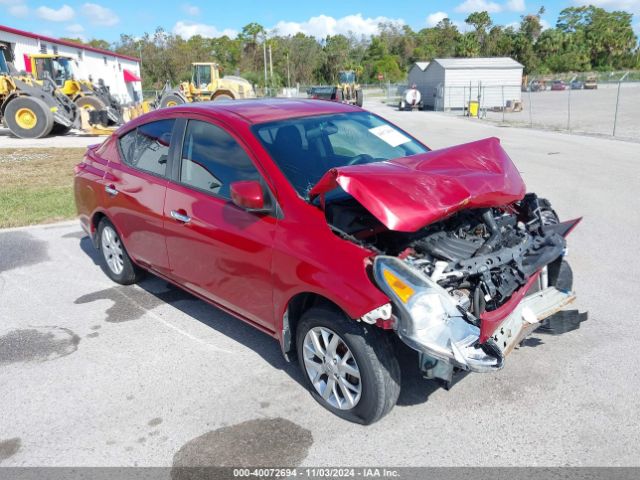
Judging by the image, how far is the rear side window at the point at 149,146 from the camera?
168 inches

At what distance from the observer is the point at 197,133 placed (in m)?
4.00

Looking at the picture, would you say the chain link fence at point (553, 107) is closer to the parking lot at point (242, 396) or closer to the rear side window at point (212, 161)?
the parking lot at point (242, 396)

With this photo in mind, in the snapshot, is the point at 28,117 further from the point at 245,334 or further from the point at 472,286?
the point at 472,286

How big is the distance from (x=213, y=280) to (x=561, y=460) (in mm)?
2416

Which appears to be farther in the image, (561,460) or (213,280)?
(213,280)

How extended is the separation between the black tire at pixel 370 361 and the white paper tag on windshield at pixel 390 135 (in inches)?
69.8

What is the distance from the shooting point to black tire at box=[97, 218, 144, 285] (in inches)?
200

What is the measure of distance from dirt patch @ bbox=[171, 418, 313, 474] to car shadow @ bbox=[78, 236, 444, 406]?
0.49 m

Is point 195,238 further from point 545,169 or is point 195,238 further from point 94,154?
point 545,169

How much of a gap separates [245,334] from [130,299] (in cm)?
142

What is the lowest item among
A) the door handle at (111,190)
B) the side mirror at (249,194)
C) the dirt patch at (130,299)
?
the dirt patch at (130,299)

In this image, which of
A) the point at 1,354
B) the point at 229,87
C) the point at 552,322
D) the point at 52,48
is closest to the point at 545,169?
the point at 552,322

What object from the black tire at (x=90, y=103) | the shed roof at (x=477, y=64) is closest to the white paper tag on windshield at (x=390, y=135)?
the black tire at (x=90, y=103)

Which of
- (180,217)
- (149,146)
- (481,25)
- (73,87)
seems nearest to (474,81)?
(73,87)
